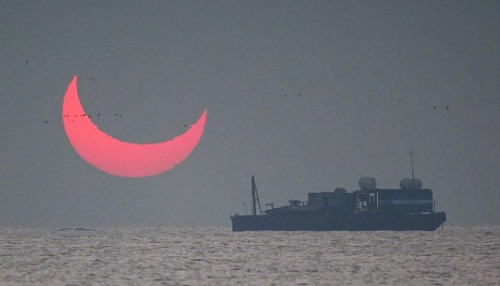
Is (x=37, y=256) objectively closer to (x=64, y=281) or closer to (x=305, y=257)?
(x=305, y=257)

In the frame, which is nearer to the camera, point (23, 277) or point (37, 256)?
point (23, 277)

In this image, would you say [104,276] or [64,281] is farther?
[104,276]

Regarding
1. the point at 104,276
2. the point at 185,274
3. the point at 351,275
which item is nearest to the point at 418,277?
the point at 351,275

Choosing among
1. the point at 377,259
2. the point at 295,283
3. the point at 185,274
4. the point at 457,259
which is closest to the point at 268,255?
the point at 377,259

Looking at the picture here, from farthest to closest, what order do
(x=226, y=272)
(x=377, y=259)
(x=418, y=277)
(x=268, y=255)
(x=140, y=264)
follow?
(x=268, y=255) < (x=377, y=259) < (x=140, y=264) < (x=226, y=272) < (x=418, y=277)

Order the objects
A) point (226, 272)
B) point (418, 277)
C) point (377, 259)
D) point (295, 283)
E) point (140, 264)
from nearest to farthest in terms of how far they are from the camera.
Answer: point (295, 283)
point (418, 277)
point (226, 272)
point (140, 264)
point (377, 259)

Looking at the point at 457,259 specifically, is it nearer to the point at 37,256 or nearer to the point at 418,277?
the point at 418,277

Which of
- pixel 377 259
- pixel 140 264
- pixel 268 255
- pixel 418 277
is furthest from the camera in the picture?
pixel 268 255

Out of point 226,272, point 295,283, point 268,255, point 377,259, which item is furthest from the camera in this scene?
point 268,255
